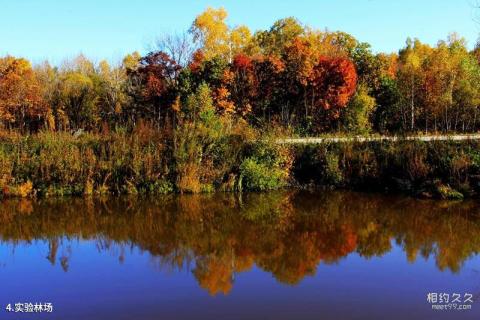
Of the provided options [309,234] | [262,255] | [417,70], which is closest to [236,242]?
[262,255]

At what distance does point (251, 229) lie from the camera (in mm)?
12812

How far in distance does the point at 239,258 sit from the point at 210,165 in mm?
8080

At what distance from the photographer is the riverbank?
17312 mm

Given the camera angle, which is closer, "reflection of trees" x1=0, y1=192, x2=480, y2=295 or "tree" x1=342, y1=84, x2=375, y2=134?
"reflection of trees" x1=0, y1=192, x2=480, y2=295

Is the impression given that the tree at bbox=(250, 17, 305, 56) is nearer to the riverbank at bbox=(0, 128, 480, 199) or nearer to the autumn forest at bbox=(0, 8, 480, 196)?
the autumn forest at bbox=(0, 8, 480, 196)

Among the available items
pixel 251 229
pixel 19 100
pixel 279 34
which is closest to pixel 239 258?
pixel 251 229

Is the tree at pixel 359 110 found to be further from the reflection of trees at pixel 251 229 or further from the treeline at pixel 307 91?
the reflection of trees at pixel 251 229

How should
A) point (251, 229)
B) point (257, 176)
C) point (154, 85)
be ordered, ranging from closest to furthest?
1. point (251, 229)
2. point (257, 176)
3. point (154, 85)

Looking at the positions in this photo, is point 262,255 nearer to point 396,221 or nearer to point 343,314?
point 343,314

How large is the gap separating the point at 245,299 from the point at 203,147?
10.8m

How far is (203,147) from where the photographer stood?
1852cm

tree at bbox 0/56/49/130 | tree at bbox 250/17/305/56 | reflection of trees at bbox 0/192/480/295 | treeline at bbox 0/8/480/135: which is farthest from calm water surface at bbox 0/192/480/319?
tree at bbox 250/17/305/56

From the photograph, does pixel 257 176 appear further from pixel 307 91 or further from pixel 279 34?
pixel 279 34

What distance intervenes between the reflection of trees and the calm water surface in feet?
0.10
